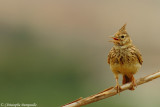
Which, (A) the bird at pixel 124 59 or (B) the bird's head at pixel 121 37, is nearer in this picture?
(B) the bird's head at pixel 121 37

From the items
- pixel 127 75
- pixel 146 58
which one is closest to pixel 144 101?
pixel 146 58

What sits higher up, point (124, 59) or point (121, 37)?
point (121, 37)

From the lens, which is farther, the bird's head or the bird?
the bird

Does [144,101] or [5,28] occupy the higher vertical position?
[5,28]

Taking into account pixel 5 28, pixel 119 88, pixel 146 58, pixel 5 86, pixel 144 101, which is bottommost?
pixel 119 88

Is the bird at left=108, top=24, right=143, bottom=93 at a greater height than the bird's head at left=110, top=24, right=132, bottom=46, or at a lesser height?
lesser

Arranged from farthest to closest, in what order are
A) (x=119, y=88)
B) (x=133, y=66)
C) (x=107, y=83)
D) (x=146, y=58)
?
1. (x=146, y=58)
2. (x=107, y=83)
3. (x=133, y=66)
4. (x=119, y=88)

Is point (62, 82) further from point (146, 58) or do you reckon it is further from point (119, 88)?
point (119, 88)

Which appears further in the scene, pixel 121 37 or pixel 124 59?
pixel 124 59
